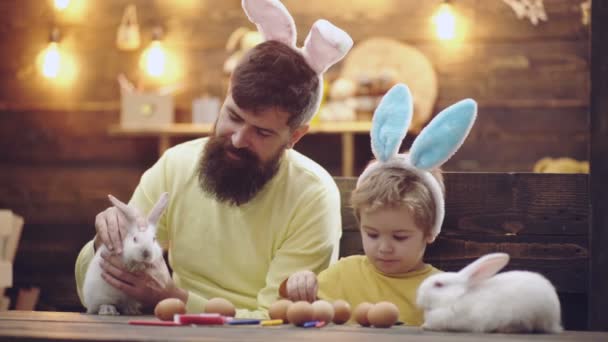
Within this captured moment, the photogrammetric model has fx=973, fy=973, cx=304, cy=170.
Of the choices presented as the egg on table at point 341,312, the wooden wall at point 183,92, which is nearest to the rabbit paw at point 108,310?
the egg on table at point 341,312

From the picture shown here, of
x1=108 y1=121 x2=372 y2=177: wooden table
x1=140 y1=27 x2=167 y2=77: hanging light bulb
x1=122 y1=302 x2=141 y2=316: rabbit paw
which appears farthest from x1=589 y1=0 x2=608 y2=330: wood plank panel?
x1=140 y1=27 x2=167 y2=77: hanging light bulb

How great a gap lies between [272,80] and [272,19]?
0.49 ft

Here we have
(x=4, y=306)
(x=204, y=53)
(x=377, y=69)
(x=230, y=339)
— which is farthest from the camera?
(x=204, y=53)

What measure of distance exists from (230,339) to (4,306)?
3.24 m

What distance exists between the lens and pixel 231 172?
7.27 ft

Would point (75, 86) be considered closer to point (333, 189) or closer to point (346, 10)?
point (346, 10)

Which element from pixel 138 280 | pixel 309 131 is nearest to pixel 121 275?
pixel 138 280

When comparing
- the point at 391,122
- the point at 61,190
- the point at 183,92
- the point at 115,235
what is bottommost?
the point at 61,190

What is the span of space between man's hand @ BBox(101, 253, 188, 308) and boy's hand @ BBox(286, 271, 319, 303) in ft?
0.84

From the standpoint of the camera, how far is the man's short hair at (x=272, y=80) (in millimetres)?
2104

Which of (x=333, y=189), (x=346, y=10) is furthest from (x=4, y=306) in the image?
(x=333, y=189)

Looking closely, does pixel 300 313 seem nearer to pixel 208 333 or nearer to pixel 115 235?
pixel 208 333

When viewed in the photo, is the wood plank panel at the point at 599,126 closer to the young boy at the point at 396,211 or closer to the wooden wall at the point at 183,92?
the young boy at the point at 396,211

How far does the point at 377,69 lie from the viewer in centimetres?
482
